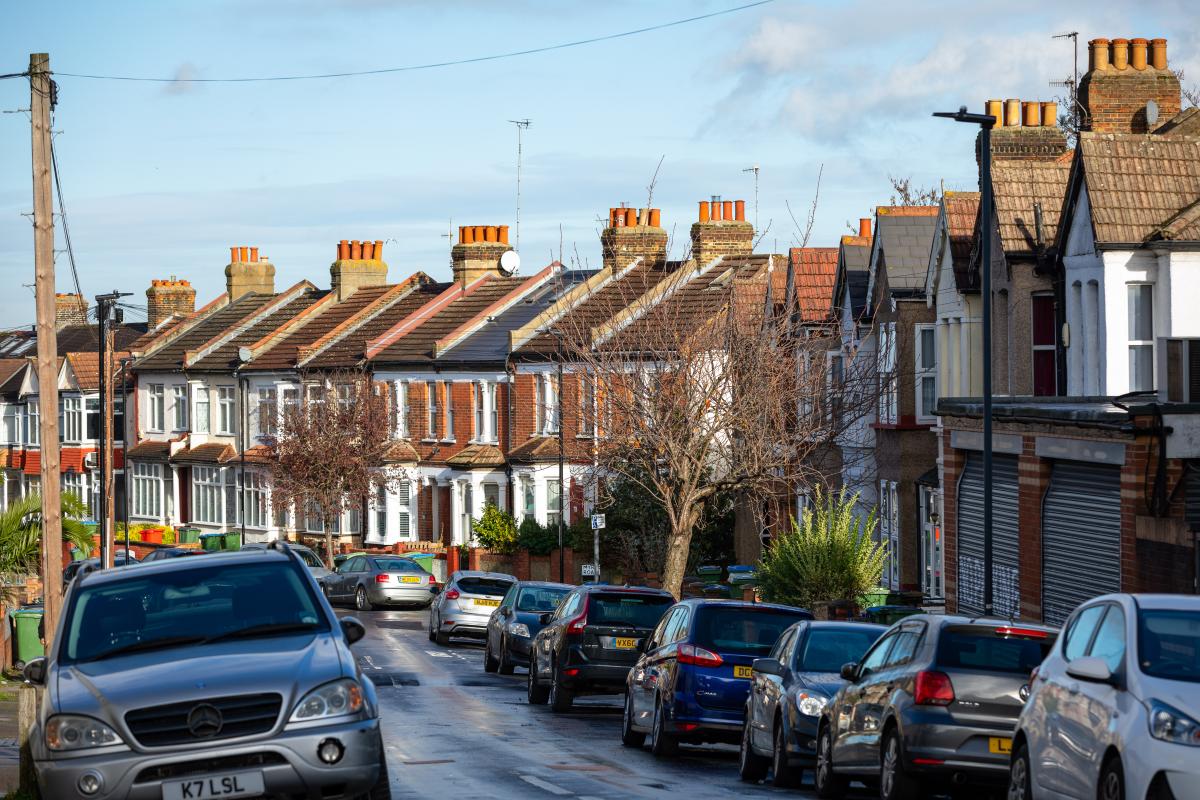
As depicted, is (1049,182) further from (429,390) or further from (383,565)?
(429,390)

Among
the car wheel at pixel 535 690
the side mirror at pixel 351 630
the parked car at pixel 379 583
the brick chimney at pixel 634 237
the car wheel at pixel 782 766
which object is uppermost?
the brick chimney at pixel 634 237

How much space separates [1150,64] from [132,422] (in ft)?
179

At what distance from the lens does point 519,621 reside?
104 ft

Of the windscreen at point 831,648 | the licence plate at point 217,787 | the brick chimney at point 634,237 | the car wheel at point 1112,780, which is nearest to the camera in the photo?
the car wheel at point 1112,780

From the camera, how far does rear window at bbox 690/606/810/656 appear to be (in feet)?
61.3

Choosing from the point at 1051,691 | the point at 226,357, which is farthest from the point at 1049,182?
the point at 226,357

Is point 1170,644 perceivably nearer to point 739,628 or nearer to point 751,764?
point 751,764

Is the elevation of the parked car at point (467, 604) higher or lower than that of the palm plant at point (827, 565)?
lower

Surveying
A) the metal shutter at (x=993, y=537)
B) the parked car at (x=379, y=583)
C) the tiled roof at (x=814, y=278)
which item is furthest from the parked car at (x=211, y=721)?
the parked car at (x=379, y=583)

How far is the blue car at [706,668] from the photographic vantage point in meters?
18.4

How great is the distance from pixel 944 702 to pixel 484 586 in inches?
1060

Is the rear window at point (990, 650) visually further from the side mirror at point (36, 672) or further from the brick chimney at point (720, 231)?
the brick chimney at point (720, 231)

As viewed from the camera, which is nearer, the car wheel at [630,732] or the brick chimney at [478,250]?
the car wheel at [630,732]

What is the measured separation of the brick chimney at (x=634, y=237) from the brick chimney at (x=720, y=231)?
1728mm
